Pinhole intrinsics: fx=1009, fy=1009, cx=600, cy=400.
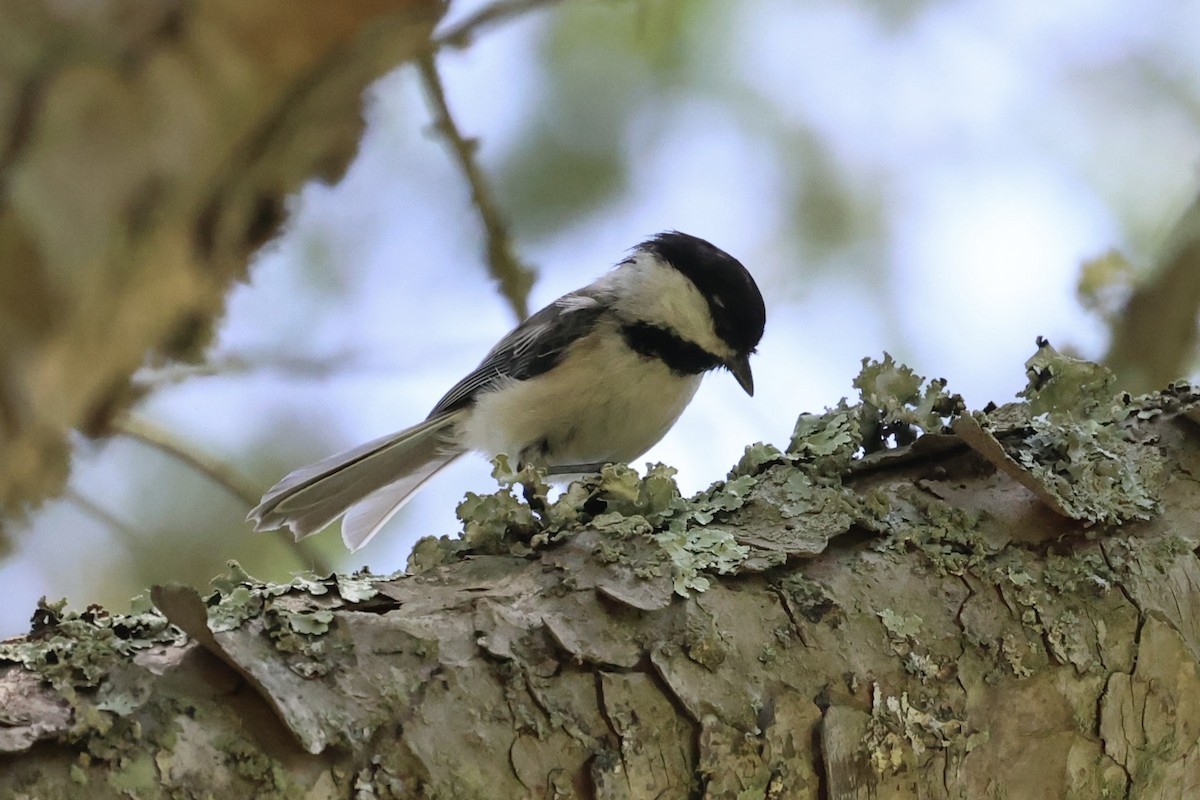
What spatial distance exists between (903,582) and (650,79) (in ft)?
6.06

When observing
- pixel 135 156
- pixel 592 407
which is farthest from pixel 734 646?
pixel 592 407

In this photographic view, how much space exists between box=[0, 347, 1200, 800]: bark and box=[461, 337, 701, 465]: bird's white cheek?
79 cm

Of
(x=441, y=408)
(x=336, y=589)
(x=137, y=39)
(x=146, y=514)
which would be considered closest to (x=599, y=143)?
(x=441, y=408)

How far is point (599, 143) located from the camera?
8.38 ft

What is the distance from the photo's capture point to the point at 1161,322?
2.15 metres

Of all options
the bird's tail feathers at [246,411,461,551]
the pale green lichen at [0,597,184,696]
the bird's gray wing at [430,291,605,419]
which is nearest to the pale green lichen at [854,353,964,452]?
the pale green lichen at [0,597,184,696]

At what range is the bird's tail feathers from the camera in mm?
1875

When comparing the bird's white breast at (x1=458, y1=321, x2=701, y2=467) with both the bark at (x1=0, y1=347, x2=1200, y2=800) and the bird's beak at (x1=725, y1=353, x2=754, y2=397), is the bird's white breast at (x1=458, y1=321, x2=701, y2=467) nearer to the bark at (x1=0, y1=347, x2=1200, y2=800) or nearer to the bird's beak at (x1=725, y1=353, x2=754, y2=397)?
the bird's beak at (x1=725, y1=353, x2=754, y2=397)

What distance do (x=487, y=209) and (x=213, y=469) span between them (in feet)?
2.28

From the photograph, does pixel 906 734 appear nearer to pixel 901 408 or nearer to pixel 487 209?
pixel 901 408

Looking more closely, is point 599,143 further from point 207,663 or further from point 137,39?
point 207,663

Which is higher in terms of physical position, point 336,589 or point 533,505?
point 533,505

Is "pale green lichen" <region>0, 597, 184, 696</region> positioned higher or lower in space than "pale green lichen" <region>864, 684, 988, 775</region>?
higher

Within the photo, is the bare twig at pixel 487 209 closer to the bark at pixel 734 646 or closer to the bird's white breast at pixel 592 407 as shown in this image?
the bird's white breast at pixel 592 407
